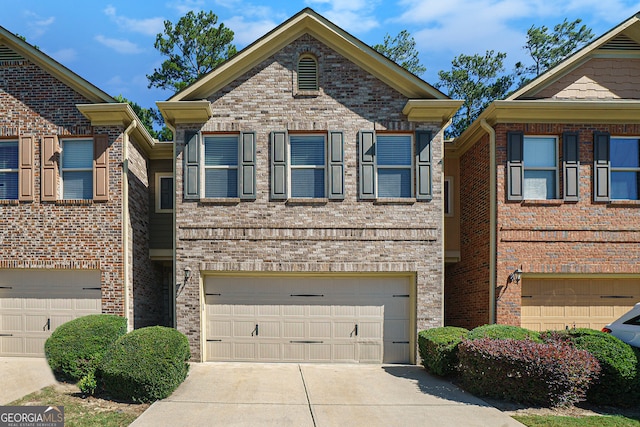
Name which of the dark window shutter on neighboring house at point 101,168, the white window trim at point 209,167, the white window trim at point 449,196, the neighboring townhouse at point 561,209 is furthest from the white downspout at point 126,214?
the neighboring townhouse at point 561,209

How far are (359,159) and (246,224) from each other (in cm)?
323

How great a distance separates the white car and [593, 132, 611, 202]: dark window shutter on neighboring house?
330 cm

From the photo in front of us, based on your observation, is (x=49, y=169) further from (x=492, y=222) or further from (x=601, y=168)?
(x=601, y=168)

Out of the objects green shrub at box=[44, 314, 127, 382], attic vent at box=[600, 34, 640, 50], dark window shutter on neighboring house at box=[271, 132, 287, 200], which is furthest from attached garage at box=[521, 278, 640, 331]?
green shrub at box=[44, 314, 127, 382]

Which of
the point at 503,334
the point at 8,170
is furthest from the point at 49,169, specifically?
the point at 503,334

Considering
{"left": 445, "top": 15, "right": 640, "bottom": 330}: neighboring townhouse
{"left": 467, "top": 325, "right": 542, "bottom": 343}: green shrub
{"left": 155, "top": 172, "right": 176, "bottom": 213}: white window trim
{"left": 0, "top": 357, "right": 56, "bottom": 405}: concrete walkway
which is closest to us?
{"left": 0, "top": 357, "right": 56, "bottom": 405}: concrete walkway

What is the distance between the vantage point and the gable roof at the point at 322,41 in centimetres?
1125

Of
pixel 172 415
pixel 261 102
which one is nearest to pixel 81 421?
pixel 172 415

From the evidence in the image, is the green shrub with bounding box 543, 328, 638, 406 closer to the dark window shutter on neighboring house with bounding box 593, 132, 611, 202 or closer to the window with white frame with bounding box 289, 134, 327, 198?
the dark window shutter on neighboring house with bounding box 593, 132, 611, 202

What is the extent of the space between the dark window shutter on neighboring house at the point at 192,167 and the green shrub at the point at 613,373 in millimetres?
8932

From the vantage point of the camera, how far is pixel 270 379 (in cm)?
948

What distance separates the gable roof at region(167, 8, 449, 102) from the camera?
11.2m

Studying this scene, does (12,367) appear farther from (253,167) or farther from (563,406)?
(563,406)

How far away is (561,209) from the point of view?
11336 mm
